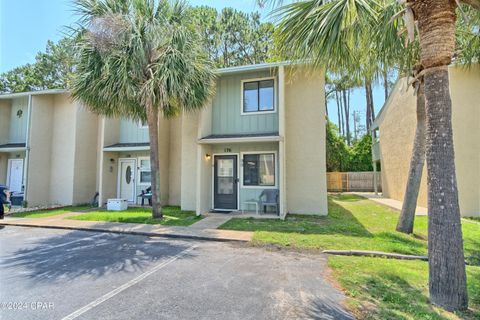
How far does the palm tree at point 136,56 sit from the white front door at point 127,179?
208 inches

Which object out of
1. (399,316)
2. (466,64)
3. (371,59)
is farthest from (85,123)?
(466,64)

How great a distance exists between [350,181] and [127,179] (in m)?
19.5

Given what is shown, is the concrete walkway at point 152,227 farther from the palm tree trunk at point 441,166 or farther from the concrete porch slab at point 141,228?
the palm tree trunk at point 441,166

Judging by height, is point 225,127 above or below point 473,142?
above

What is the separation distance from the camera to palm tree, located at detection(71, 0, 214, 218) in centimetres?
848

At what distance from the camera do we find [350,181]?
24406 mm

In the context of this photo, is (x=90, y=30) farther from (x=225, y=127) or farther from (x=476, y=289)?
(x=476, y=289)

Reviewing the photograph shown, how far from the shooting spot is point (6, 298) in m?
3.76

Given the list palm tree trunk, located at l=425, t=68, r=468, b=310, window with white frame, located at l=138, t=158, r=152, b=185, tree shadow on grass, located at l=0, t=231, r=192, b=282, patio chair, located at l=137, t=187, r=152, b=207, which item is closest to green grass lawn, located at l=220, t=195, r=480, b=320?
palm tree trunk, located at l=425, t=68, r=468, b=310

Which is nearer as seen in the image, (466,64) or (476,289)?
(476,289)

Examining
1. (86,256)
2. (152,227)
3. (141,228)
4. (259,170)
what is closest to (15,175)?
(141,228)

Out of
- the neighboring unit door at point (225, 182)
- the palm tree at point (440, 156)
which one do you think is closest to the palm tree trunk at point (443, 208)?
the palm tree at point (440, 156)

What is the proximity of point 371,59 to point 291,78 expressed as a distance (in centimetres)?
434

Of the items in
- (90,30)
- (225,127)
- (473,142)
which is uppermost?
(90,30)
